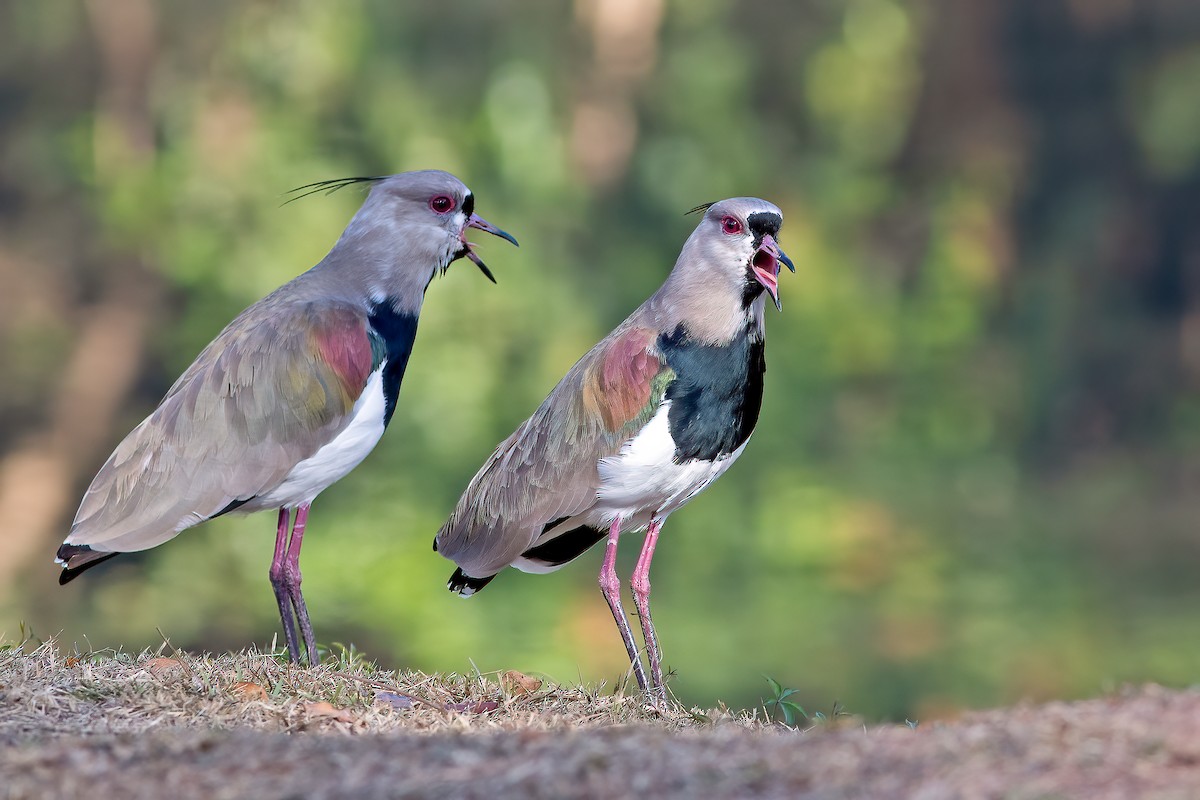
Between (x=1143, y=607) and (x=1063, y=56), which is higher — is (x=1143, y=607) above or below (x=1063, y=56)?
below

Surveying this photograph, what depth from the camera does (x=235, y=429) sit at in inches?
187

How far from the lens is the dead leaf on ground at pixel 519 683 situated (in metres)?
4.33

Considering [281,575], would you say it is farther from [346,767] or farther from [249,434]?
[346,767]

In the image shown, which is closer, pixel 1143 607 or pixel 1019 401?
pixel 1143 607

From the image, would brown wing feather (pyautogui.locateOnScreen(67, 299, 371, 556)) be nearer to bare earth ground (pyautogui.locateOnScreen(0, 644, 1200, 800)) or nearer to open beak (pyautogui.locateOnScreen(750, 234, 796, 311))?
bare earth ground (pyautogui.locateOnScreen(0, 644, 1200, 800))

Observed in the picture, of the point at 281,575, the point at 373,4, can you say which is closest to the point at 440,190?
the point at 281,575

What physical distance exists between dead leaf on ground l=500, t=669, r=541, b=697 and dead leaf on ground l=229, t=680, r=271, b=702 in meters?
0.72

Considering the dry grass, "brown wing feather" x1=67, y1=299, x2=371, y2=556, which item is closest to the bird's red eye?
"brown wing feather" x1=67, y1=299, x2=371, y2=556

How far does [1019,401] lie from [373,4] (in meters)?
6.81

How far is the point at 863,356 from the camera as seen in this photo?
499 inches

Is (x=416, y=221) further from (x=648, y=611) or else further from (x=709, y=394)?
(x=648, y=611)

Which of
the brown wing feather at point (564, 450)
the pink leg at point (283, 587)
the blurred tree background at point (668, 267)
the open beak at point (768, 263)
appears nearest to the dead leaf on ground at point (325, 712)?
the pink leg at point (283, 587)

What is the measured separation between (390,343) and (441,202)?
0.59 m

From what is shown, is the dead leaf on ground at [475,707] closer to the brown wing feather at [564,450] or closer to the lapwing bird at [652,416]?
the lapwing bird at [652,416]
